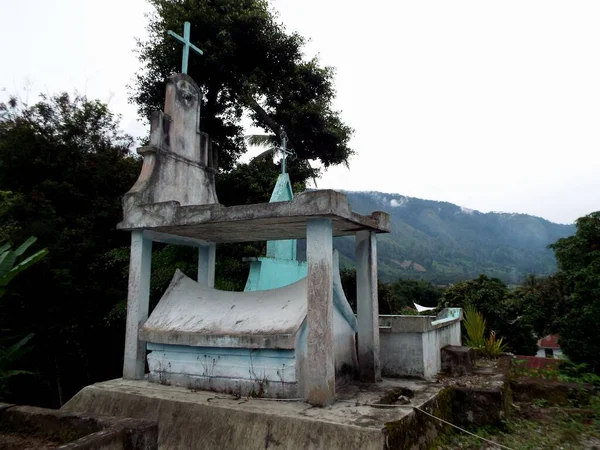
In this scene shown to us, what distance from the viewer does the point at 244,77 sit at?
13273 mm

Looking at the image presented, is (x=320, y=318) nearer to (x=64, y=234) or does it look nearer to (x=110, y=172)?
(x=64, y=234)

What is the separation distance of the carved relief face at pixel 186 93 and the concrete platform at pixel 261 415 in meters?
4.42

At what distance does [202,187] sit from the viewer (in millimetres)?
7402

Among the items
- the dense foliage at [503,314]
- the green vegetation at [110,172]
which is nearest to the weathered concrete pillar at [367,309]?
the green vegetation at [110,172]

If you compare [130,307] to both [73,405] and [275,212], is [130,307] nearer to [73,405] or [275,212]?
[73,405]

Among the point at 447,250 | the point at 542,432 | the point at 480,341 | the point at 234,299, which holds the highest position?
the point at 447,250

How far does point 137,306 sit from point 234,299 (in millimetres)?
1443

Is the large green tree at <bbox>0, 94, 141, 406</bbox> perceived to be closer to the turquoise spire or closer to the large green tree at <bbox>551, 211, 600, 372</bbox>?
the turquoise spire

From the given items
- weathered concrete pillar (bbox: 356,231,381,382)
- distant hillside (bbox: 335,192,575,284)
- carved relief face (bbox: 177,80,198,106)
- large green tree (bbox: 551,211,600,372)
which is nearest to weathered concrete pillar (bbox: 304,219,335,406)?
weathered concrete pillar (bbox: 356,231,381,382)

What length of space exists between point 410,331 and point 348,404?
6.40ft

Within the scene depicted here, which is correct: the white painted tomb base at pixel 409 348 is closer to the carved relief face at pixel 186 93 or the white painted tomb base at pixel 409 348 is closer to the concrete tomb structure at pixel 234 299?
the concrete tomb structure at pixel 234 299

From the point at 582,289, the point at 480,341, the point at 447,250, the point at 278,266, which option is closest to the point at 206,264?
the point at 278,266

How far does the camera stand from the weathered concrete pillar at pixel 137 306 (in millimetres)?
6309

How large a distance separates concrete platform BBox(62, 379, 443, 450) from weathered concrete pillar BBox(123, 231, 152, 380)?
1.70 feet
